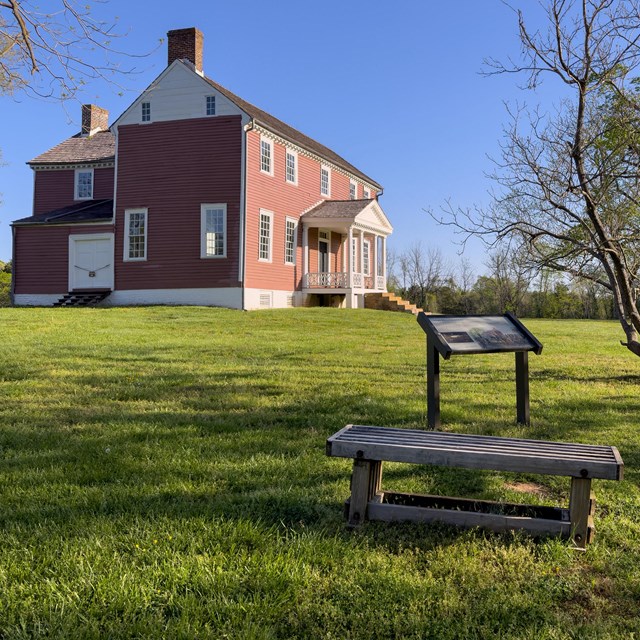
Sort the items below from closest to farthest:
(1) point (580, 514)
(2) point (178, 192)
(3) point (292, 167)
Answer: (1) point (580, 514) → (2) point (178, 192) → (3) point (292, 167)

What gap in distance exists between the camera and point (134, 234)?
914 inches

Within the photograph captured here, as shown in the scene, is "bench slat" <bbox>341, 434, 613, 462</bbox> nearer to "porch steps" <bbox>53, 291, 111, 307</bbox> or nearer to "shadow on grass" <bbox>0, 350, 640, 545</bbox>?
"shadow on grass" <bbox>0, 350, 640, 545</bbox>

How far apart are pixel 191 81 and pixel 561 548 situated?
22.8 metres

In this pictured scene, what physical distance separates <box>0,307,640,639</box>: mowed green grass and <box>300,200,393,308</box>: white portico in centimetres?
1738

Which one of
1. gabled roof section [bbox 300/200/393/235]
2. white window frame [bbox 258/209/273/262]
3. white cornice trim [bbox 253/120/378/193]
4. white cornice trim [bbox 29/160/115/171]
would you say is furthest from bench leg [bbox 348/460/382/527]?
white cornice trim [bbox 29/160/115/171]

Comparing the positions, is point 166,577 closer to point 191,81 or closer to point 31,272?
point 191,81

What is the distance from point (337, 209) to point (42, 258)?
491 inches

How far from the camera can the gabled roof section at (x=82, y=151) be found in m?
27.5

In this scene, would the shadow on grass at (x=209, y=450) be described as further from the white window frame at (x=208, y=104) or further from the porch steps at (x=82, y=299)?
the white window frame at (x=208, y=104)

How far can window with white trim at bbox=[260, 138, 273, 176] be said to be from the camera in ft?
75.2

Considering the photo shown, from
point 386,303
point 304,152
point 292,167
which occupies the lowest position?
point 386,303

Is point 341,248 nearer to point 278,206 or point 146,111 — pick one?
point 278,206

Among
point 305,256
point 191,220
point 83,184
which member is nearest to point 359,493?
point 191,220

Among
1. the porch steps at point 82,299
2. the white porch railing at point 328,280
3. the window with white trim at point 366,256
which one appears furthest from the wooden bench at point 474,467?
the window with white trim at point 366,256
